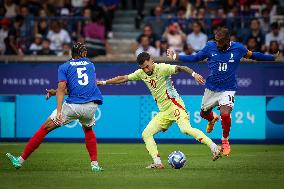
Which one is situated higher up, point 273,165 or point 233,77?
point 233,77

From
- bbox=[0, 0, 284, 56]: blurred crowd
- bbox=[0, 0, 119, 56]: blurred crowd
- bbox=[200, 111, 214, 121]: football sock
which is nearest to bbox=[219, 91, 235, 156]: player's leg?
bbox=[200, 111, 214, 121]: football sock

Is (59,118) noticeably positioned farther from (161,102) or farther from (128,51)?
(128,51)

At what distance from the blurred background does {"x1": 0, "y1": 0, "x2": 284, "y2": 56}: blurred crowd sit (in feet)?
0.10

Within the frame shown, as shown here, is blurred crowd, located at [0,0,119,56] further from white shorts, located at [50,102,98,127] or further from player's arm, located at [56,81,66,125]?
player's arm, located at [56,81,66,125]

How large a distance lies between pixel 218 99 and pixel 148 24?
32.4ft

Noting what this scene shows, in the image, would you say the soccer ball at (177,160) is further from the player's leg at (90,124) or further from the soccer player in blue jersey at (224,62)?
the soccer player in blue jersey at (224,62)

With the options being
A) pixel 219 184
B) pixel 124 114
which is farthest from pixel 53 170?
pixel 124 114

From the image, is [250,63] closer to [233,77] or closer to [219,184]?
[233,77]

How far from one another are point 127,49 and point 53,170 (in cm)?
1309

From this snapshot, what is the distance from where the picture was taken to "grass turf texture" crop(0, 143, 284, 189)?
13.5 m

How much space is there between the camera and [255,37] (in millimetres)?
26297

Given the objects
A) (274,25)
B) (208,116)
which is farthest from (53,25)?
(208,116)

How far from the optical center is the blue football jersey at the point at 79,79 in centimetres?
1534

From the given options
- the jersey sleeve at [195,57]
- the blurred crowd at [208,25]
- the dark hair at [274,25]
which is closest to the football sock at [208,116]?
the jersey sleeve at [195,57]
